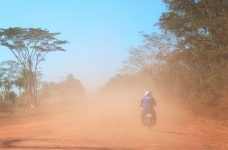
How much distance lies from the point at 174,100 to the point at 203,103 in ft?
38.8

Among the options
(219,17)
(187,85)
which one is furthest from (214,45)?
(187,85)

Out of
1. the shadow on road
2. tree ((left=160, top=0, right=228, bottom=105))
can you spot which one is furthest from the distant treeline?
the shadow on road

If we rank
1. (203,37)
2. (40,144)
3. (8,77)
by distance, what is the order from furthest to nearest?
(8,77)
(203,37)
(40,144)

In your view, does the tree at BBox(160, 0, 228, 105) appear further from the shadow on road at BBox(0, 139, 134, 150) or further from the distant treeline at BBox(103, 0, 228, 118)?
the shadow on road at BBox(0, 139, 134, 150)

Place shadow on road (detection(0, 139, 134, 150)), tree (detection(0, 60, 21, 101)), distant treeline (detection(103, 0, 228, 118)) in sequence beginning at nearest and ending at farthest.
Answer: shadow on road (detection(0, 139, 134, 150)) → distant treeline (detection(103, 0, 228, 118)) → tree (detection(0, 60, 21, 101))

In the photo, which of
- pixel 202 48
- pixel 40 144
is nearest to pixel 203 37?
pixel 202 48

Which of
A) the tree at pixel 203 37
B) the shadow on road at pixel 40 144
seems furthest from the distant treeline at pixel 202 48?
the shadow on road at pixel 40 144

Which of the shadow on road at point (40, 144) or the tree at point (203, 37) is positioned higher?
the tree at point (203, 37)

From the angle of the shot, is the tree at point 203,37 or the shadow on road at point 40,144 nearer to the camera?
the shadow on road at point 40,144

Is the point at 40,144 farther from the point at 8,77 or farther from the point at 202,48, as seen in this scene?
the point at 8,77

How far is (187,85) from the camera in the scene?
36281mm

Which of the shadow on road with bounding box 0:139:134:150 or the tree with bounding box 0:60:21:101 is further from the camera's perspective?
the tree with bounding box 0:60:21:101

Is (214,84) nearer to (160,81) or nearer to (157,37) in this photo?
(160,81)

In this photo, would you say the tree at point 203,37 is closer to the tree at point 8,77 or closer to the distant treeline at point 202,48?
the distant treeline at point 202,48
